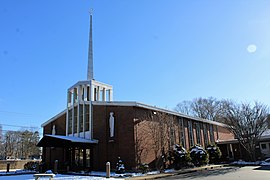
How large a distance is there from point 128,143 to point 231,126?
15.8 m

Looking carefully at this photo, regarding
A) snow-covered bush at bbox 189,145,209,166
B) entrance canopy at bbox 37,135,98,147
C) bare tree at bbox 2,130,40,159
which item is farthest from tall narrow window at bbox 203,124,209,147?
bare tree at bbox 2,130,40,159

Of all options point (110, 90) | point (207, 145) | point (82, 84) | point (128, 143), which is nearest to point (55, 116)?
point (82, 84)

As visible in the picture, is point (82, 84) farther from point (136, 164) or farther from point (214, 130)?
point (214, 130)

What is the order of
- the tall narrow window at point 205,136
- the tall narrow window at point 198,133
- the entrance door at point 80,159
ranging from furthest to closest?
1. the tall narrow window at point 205,136
2. the tall narrow window at point 198,133
3. the entrance door at point 80,159

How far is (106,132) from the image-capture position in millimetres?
20906

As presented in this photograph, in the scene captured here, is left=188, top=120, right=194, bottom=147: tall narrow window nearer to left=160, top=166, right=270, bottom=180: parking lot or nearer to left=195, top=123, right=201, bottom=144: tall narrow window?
left=195, top=123, right=201, bottom=144: tall narrow window

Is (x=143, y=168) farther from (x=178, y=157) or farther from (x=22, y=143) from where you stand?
(x=22, y=143)

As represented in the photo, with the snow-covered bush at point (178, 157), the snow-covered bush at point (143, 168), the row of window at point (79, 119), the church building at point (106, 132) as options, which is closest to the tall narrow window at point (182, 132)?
the church building at point (106, 132)

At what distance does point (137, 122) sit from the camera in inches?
807

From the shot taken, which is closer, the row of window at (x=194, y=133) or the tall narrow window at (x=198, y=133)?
the row of window at (x=194, y=133)

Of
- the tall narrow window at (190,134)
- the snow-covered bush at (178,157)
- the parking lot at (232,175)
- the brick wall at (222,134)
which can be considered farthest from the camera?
the brick wall at (222,134)

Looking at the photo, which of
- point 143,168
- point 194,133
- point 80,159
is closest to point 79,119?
point 80,159

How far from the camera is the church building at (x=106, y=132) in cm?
1997

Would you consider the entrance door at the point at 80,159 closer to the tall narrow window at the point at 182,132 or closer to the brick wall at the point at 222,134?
the tall narrow window at the point at 182,132
